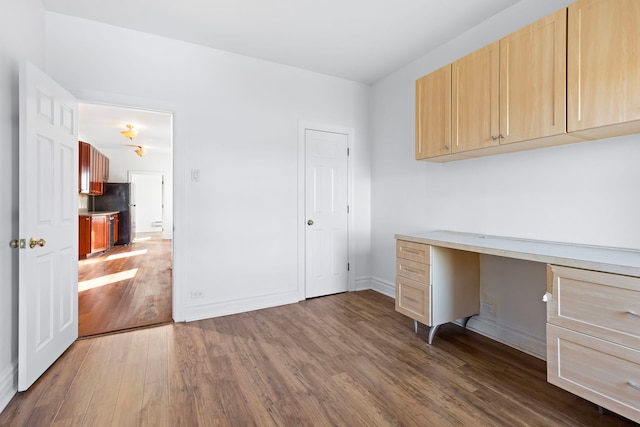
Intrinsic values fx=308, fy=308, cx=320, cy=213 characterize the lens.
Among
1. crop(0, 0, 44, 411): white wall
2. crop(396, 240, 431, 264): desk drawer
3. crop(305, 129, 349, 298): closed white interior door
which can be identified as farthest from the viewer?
crop(305, 129, 349, 298): closed white interior door

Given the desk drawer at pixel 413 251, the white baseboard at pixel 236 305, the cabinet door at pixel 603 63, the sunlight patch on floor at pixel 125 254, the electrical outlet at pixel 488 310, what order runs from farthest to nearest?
the sunlight patch on floor at pixel 125 254, the white baseboard at pixel 236 305, the electrical outlet at pixel 488 310, the desk drawer at pixel 413 251, the cabinet door at pixel 603 63

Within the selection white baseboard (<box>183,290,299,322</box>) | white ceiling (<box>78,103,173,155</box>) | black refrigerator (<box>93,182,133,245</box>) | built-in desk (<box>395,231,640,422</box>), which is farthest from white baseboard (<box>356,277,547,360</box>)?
black refrigerator (<box>93,182,133,245</box>)

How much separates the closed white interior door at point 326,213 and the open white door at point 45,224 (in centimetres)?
223

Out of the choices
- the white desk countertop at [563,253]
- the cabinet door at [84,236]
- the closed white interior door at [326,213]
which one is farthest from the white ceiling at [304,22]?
the cabinet door at [84,236]

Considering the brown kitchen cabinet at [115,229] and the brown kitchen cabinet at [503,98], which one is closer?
the brown kitchen cabinet at [503,98]

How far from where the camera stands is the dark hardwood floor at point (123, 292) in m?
3.00

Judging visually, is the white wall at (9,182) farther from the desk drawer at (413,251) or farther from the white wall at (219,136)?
the desk drawer at (413,251)

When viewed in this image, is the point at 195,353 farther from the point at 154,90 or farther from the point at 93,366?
the point at 154,90

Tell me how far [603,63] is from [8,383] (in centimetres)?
383

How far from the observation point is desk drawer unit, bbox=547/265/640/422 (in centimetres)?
139

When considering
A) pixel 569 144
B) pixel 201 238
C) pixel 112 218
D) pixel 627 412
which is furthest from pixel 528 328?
pixel 112 218

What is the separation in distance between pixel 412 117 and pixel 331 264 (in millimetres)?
1997

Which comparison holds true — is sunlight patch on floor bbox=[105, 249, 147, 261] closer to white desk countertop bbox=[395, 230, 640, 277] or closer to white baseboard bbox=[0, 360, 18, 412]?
white baseboard bbox=[0, 360, 18, 412]

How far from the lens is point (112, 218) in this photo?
7641 millimetres
